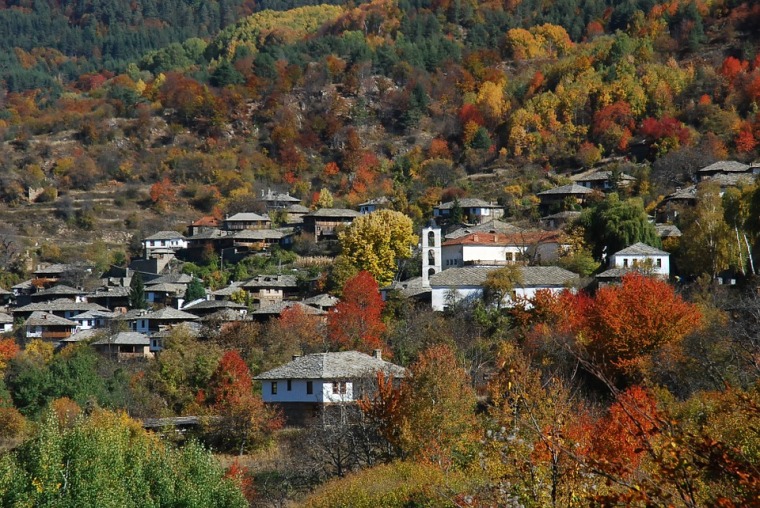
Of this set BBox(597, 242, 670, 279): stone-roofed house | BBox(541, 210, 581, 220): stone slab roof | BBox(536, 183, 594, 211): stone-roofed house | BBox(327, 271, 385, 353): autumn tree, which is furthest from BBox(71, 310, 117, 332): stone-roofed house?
BBox(597, 242, 670, 279): stone-roofed house

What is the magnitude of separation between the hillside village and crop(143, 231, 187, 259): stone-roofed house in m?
0.52

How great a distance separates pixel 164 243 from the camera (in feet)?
256

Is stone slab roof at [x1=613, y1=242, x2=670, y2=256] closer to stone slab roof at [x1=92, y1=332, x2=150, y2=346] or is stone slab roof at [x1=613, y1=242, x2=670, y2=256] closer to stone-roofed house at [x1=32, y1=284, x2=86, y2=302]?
stone slab roof at [x1=92, y1=332, x2=150, y2=346]

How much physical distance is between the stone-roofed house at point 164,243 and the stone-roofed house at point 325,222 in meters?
8.97

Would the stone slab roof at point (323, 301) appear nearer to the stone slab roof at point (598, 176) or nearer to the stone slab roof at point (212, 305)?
the stone slab roof at point (212, 305)

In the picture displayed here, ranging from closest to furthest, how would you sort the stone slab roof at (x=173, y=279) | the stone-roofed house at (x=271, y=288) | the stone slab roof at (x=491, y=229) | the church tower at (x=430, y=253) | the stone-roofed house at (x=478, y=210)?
1. the church tower at (x=430, y=253)
2. the stone-roofed house at (x=271, y=288)
3. the stone slab roof at (x=491, y=229)
4. the stone slab roof at (x=173, y=279)
5. the stone-roofed house at (x=478, y=210)

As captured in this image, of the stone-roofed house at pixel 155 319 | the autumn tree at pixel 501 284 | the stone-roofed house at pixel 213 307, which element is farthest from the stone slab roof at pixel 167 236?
the autumn tree at pixel 501 284

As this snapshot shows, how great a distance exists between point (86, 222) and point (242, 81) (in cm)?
3883

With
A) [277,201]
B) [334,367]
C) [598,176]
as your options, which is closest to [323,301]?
[334,367]

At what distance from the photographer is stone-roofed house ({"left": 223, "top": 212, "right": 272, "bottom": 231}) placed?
7750 cm

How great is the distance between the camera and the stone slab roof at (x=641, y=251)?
52.0 m

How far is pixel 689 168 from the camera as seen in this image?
7162 cm

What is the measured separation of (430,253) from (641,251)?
490 inches

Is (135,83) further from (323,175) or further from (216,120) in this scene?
(323,175)
